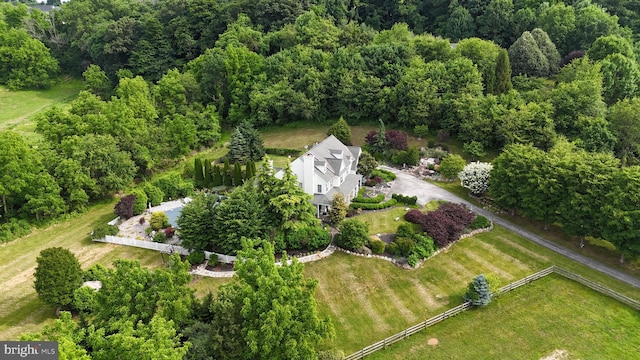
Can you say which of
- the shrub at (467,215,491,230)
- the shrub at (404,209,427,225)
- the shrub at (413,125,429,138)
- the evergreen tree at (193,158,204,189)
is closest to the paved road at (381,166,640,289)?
the shrub at (467,215,491,230)

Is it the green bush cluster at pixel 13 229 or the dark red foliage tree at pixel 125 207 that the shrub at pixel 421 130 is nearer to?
the dark red foliage tree at pixel 125 207

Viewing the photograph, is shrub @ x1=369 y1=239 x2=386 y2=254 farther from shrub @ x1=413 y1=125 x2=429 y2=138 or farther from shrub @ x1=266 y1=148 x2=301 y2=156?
shrub @ x1=413 y1=125 x2=429 y2=138

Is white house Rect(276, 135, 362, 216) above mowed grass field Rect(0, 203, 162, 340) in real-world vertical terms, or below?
above

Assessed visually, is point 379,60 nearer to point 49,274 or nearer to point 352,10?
point 352,10

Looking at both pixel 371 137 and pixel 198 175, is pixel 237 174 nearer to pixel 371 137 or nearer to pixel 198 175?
pixel 198 175

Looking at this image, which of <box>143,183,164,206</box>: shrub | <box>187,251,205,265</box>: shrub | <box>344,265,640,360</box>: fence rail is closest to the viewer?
<box>344,265,640,360</box>: fence rail

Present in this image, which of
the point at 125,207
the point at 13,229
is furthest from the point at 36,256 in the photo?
the point at 125,207
